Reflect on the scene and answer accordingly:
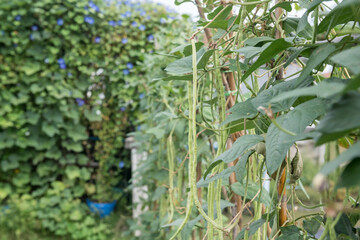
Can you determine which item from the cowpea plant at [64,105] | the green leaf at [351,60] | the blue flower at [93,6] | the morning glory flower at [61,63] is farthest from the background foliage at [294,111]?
the blue flower at [93,6]

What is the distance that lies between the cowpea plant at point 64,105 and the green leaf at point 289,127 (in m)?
2.66

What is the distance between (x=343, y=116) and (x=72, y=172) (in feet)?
10.3

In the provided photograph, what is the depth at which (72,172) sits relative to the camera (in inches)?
124

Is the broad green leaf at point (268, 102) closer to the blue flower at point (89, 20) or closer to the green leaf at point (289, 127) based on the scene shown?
the green leaf at point (289, 127)

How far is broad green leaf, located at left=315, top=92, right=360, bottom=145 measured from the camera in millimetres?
237

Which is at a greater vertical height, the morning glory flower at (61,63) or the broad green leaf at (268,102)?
the broad green leaf at (268,102)

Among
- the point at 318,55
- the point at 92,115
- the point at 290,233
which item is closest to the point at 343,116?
the point at 318,55

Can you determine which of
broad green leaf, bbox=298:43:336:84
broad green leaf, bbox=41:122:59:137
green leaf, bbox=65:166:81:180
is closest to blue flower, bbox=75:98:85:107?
broad green leaf, bbox=41:122:59:137

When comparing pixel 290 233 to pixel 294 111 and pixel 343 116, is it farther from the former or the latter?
pixel 343 116

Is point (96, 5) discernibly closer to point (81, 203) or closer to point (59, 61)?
point (59, 61)

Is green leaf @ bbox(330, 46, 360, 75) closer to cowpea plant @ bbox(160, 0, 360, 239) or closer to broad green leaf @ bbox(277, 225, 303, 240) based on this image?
cowpea plant @ bbox(160, 0, 360, 239)

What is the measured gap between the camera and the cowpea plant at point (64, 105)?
298 cm

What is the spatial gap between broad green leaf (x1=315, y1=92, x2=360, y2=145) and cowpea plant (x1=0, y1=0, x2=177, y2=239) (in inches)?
110

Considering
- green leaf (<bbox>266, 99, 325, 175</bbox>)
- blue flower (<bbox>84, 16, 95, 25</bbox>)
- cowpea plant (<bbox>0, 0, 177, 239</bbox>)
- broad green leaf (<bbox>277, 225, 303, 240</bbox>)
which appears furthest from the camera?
blue flower (<bbox>84, 16, 95, 25</bbox>)
